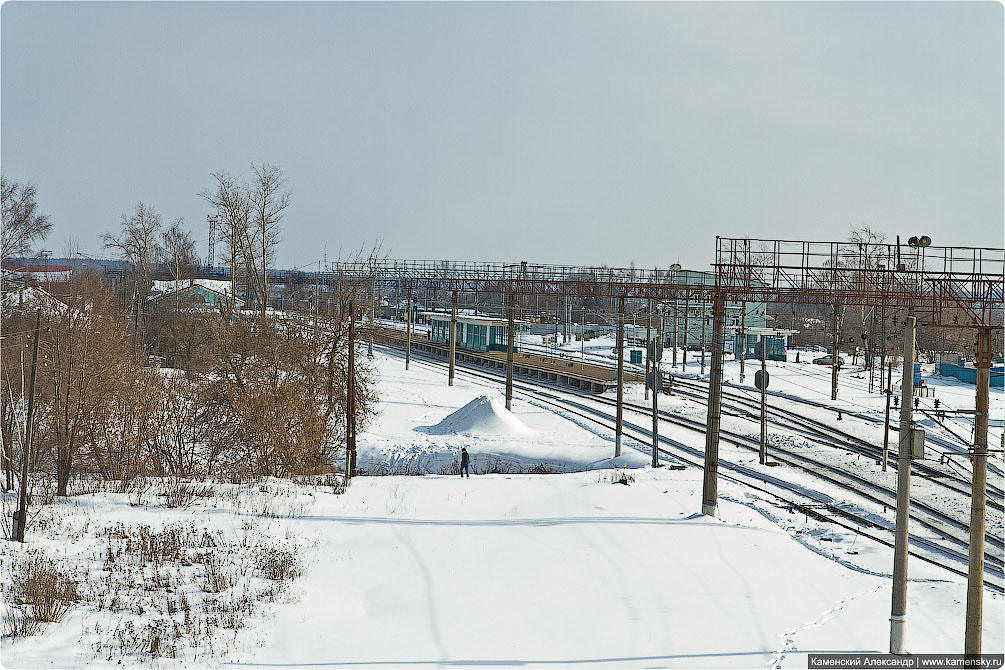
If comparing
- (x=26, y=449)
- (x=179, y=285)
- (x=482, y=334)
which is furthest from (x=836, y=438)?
(x=179, y=285)

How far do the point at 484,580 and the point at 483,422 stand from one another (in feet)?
55.3

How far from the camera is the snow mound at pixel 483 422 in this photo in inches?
1155

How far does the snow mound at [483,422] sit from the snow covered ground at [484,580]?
28.4ft

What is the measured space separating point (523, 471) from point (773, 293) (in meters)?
11.3

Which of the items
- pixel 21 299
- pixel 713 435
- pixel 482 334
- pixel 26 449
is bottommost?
pixel 713 435

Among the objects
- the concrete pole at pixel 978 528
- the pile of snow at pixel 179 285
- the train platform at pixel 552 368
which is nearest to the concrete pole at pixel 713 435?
the concrete pole at pixel 978 528

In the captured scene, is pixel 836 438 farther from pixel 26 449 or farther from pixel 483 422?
pixel 26 449

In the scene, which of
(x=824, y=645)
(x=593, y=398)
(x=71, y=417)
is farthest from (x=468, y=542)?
(x=593, y=398)

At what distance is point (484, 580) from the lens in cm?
1281

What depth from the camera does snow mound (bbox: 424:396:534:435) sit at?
29344 mm

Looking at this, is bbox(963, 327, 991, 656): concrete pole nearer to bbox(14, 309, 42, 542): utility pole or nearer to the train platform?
bbox(14, 309, 42, 542): utility pole

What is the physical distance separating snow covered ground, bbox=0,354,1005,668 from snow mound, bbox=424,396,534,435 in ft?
28.4

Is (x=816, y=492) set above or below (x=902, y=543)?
below

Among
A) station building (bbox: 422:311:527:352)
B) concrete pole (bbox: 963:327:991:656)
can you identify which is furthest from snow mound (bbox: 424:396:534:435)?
station building (bbox: 422:311:527:352)
